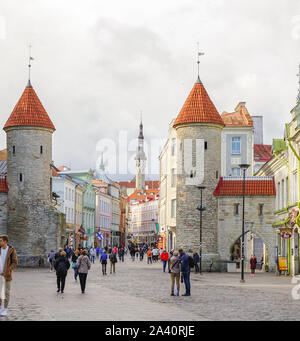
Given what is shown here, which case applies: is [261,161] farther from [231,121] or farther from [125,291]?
[125,291]

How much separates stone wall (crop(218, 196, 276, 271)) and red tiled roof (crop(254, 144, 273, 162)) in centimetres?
2321

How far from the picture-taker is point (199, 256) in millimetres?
45500

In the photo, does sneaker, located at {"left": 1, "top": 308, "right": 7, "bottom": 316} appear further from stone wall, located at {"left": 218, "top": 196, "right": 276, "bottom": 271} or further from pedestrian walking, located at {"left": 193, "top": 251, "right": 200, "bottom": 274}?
stone wall, located at {"left": 218, "top": 196, "right": 276, "bottom": 271}

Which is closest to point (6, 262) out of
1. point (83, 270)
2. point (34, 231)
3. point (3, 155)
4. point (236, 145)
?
point (83, 270)

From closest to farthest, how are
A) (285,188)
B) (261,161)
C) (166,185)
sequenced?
1. (285,188)
2. (261,161)
3. (166,185)

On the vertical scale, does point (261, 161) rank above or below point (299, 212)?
above

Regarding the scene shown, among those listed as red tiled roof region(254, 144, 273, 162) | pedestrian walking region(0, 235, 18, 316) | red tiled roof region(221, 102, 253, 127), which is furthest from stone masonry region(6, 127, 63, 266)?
pedestrian walking region(0, 235, 18, 316)

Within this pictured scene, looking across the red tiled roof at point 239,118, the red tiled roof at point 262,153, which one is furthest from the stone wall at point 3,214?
the red tiled roof at point 262,153

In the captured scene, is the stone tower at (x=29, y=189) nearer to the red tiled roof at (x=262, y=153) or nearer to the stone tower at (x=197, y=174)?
the stone tower at (x=197, y=174)

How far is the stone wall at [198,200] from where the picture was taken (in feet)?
153

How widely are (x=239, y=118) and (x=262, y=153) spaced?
4502 millimetres

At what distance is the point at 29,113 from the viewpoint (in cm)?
4966
